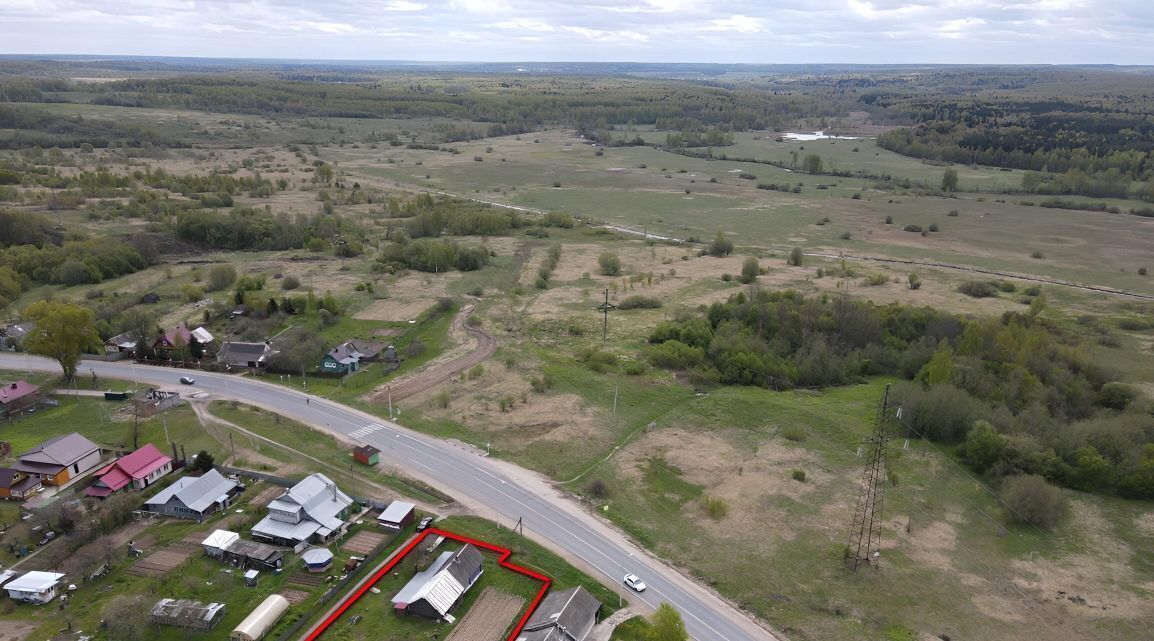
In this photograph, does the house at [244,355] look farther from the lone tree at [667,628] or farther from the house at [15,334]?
the lone tree at [667,628]

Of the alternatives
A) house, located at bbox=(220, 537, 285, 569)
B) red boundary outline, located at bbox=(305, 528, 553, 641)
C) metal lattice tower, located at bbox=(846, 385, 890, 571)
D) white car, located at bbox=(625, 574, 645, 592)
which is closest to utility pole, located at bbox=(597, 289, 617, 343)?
metal lattice tower, located at bbox=(846, 385, 890, 571)

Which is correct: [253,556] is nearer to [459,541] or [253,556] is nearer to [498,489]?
[459,541]

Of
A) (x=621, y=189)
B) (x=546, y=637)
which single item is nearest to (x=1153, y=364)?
(x=546, y=637)

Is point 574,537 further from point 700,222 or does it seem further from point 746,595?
point 700,222

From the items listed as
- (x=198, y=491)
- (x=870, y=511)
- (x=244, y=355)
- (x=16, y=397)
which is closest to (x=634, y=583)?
(x=870, y=511)

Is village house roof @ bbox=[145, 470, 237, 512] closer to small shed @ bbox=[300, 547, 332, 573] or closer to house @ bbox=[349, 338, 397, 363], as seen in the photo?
small shed @ bbox=[300, 547, 332, 573]

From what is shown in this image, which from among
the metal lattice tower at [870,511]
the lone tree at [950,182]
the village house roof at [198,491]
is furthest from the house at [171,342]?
the lone tree at [950,182]

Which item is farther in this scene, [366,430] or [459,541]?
[366,430]
